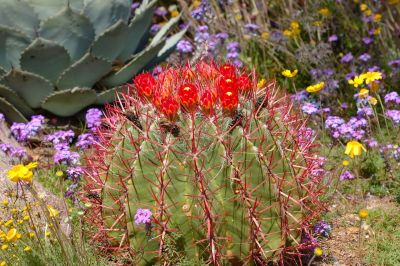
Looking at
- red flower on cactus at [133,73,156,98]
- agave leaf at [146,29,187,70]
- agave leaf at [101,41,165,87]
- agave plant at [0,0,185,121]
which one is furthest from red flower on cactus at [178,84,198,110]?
agave leaf at [146,29,187,70]

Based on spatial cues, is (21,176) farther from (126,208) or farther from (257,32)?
(257,32)

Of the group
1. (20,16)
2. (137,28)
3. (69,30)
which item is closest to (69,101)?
(69,30)

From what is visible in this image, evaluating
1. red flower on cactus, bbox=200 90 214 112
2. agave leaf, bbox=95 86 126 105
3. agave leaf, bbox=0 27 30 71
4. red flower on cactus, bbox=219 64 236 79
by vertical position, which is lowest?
agave leaf, bbox=95 86 126 105

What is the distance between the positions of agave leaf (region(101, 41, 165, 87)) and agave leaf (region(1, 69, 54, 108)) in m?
0.54

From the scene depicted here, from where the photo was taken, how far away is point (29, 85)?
16.9 ft

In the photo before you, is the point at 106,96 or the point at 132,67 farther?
the point at 132,67

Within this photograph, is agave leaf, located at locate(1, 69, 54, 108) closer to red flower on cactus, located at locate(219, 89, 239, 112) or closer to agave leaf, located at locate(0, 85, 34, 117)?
agave leaf, located at locate(0, 85, 34, 117)

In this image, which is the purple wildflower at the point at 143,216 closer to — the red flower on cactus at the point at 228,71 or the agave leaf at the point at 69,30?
the red flower on cactus at the point at 228,71

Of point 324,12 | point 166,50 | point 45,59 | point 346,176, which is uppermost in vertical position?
point 45,59

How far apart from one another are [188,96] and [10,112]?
8.55 feet

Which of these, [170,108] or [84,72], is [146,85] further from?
[84,72]

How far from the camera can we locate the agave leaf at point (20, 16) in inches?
203

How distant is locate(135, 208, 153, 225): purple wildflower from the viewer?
298 centimetres

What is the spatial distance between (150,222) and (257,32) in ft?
→ 15.0
